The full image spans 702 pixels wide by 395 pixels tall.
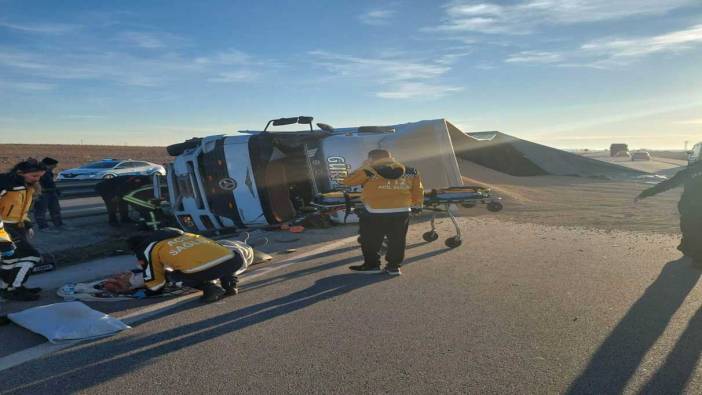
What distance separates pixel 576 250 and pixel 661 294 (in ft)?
7.78

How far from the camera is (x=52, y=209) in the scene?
1116cm

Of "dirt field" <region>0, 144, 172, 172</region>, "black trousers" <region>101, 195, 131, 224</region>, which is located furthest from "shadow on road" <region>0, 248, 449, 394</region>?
"dirt field" <region>0, 144, 172, 172</region>

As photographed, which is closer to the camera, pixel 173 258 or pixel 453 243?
pixel 173 258

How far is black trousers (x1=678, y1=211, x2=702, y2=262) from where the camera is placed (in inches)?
242

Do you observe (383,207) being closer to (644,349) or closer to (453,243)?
(453,243)

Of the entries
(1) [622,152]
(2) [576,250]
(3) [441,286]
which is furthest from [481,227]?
(1) [622,152]

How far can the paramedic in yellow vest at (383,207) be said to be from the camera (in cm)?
632

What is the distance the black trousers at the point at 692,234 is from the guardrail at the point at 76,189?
17.6m

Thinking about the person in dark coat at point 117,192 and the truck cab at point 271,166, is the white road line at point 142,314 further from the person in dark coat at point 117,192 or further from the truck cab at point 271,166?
the person in dark coat at point 117,192

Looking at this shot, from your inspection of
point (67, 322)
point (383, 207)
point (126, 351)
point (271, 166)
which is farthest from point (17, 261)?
point (271, 166)

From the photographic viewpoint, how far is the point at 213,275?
17.2ft

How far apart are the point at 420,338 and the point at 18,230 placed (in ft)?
15.7

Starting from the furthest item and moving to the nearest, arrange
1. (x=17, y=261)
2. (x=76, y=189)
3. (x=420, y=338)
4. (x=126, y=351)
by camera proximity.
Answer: (x=76, y=189), (x=17, y=261), (x=420, y=338), (x=126, y=351)

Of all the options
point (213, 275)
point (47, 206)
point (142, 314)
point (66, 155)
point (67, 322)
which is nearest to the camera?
point (67, 322)
